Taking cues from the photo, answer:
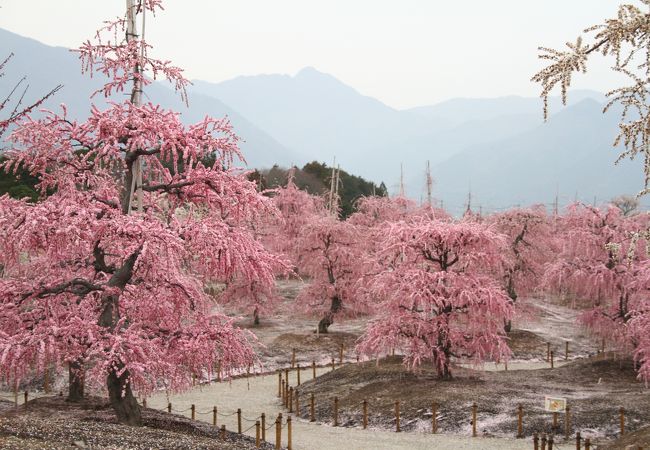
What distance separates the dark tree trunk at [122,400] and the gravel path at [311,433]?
2332mm

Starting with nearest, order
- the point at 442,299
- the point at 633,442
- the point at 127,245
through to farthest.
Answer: the point at 127,245 < the point at 633,442 < the point at 442,299

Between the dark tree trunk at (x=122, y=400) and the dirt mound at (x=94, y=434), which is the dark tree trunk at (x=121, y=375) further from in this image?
the dirt mound at (x=94, y=434)

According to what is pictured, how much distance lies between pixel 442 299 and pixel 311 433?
6147 mm

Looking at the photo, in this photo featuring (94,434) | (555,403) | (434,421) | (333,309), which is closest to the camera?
(94,434)

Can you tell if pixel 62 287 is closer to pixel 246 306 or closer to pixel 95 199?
pixel 95 199

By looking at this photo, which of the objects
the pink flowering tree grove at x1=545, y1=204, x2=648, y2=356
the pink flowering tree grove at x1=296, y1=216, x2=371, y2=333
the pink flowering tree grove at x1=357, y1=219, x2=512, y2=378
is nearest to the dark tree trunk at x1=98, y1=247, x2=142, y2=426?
the pink flowering tree grove at x1=357, y1=219, x2=512, y2=378

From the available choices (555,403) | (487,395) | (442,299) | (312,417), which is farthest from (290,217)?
(555,403)

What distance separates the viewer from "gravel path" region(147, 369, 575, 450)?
16047mm

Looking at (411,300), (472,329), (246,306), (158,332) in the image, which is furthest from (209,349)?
(246,306)

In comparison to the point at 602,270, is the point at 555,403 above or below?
below

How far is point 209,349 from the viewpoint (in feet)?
39.7

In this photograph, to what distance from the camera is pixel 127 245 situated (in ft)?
37.3

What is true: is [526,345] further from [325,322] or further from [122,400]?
[122,400]

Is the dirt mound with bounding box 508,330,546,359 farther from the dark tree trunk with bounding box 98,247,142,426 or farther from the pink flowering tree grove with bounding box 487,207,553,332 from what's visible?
the dark tree trunk with bounding box 98,247,142,426
